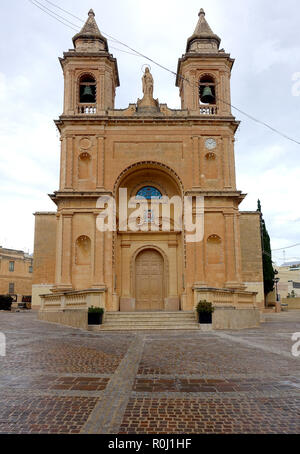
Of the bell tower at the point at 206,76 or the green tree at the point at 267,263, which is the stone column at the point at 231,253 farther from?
the green tree at the point at 267,263

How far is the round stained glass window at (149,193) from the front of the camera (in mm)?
21625

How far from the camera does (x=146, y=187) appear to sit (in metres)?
21.8

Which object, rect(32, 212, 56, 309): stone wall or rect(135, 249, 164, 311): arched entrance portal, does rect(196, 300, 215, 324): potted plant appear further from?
rect(32, 212, 56, 309): stone wall

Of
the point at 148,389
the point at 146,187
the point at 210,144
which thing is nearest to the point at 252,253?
the point at 210,144

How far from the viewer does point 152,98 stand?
22578mm

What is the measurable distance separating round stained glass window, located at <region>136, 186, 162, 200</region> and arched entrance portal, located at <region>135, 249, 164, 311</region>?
3.22 m

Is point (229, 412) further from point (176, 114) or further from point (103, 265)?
point (176, 114)

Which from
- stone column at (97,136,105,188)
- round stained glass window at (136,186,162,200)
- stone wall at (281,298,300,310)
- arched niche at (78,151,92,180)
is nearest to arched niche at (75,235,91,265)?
stone column at (97,136,105,188)

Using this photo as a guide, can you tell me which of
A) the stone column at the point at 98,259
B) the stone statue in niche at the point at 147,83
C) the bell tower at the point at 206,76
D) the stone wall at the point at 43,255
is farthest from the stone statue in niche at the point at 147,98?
the stone wall at the point at 43,255

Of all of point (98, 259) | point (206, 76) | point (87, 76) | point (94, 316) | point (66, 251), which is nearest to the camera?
point (94, 316)

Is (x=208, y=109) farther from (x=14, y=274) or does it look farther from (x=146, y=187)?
(x=14, y=274)

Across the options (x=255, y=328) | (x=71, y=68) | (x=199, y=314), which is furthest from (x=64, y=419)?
(x=71, y=68)

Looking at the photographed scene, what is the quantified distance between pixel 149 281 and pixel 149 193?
5267 mm

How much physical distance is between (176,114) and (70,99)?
635 cm
